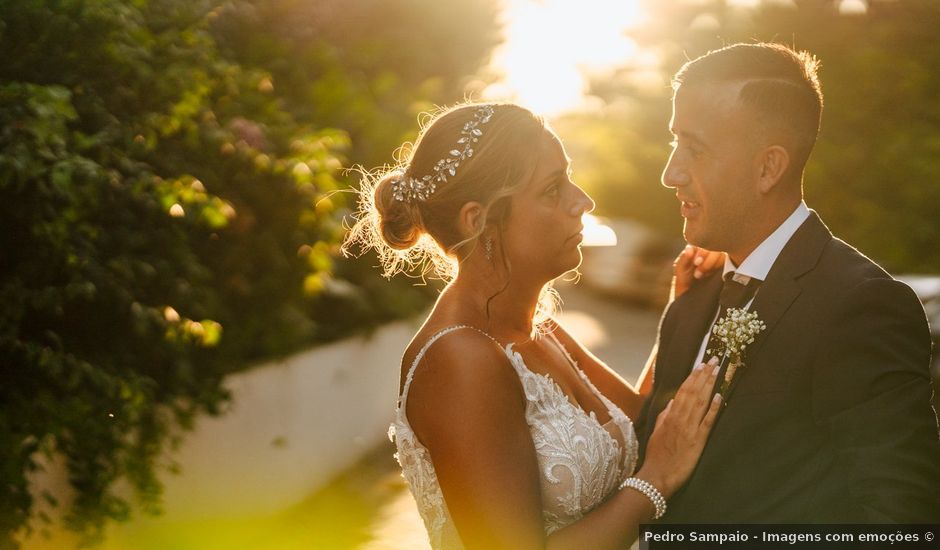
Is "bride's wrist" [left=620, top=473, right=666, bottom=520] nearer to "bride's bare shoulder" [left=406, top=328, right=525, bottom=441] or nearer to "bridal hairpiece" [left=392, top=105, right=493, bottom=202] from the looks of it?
"bride's bare shoulder" [left=406, top=328, right=525, bottom=441]

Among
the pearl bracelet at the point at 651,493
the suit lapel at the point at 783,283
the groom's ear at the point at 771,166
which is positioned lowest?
the pearl bracelet at the point at 651,493

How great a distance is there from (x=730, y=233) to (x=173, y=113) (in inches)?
152

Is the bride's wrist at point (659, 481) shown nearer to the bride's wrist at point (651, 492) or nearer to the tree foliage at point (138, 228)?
the bride's wrist at point (651, 492)

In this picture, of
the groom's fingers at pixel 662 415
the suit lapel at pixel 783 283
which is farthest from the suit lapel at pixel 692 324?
the suit lapel at pixel 783 283

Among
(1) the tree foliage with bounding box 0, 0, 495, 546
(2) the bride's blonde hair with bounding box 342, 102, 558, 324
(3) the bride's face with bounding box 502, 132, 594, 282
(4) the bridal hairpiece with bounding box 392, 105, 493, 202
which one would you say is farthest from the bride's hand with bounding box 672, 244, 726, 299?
(1) the tree foliage with bounding box 0, 0, 495, 546

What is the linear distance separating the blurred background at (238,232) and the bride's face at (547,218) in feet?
1.12

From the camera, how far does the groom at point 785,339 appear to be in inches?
121

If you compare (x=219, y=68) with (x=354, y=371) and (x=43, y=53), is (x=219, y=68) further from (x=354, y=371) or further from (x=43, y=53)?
(x=354, y=371)

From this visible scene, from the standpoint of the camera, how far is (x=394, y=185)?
3.92 m

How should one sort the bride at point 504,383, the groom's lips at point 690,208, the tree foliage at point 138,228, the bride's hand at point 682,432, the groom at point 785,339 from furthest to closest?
the tree foliage at point 138,228 → the groom's lips at point 690,208 → the bride's hand at point 682,432 → the bride at point 504,383 → the groom at point 785,339

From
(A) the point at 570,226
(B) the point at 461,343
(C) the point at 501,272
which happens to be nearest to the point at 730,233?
(A) the point at 570,226

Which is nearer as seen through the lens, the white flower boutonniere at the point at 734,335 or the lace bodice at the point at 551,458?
the white flower boutonniere at the point at 734,335

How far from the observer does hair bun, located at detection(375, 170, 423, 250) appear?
385 cm

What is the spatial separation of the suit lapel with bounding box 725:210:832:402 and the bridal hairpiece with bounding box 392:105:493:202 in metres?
1.09
